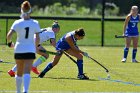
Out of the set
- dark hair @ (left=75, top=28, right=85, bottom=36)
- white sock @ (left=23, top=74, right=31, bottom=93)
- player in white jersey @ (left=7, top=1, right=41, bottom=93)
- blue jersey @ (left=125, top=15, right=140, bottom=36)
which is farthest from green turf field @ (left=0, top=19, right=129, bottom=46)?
white sock @ (left=23, top=74, right=31, bottom=93)

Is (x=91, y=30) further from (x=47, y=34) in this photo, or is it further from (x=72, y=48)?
(x=72, y=48)

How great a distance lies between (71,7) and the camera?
45625 mm

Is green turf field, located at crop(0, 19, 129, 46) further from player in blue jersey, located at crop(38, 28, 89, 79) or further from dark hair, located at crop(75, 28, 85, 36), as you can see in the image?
dark hair, located at crop(75, 28, 85, 36)

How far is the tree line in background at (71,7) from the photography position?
3334cm

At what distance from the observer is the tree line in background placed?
33344 mm

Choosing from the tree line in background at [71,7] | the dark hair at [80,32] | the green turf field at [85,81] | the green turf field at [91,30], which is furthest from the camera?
the tree line in background at [71,7]

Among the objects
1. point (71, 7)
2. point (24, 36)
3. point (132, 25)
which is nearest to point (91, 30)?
point (71, 7)

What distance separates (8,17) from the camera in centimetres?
2967

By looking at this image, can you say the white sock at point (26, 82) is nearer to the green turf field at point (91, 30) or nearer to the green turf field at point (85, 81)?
the green turf field at point (85, 81)

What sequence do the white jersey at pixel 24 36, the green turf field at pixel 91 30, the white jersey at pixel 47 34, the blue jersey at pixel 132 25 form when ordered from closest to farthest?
the white jersey at pixel 24 36 → the white jersey at pixel 47 34 → the blue jersey at pixel 132 25 → the green turf field at pixel 91 30

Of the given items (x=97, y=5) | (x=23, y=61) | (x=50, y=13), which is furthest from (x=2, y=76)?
(x=97, y=5)

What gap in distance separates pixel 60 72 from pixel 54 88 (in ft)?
11.8

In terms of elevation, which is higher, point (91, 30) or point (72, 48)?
point (72, 48)

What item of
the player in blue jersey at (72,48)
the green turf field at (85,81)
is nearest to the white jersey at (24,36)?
the green turf field at (85,81)
